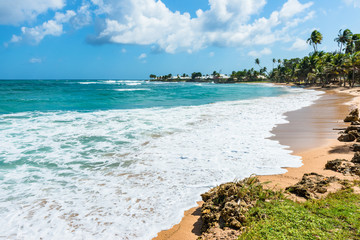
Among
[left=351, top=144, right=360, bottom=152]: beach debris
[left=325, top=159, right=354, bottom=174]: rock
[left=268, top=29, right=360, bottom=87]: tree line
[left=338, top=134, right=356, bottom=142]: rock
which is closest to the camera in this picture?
[left=325, top=159, right=354, bottom=174]: rock

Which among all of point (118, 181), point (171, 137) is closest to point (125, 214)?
point (118, 181)

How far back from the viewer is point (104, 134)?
37.5ft

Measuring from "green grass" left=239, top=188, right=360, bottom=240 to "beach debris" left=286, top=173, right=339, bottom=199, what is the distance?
0.99 ft

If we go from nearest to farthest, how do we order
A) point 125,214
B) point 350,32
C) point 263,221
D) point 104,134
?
1. point 263,221
2. point 125,214
3. point 104,134
4. point 350,32

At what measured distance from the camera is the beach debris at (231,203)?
3.58 m

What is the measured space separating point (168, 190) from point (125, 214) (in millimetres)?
1248

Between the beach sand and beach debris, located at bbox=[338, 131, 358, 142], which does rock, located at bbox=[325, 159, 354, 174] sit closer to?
the beach sand

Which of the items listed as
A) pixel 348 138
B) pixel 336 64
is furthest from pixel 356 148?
pixel 336 64

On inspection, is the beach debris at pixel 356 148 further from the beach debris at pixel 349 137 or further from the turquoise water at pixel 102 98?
the turquoise water at pixel 102 98

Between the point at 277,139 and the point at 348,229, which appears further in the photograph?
the point at 277,139

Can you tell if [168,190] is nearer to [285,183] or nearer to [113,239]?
[113,239]

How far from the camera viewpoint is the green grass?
10.0ft

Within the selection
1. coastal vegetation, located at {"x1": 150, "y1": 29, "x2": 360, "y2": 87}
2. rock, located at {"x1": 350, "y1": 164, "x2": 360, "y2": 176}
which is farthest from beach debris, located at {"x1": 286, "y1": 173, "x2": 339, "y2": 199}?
coastal vegetation, located at {"x1": 150, "y1": 29, "x2": 360, "y2": 87}

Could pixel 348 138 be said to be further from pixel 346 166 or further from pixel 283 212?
pixel 283 212
